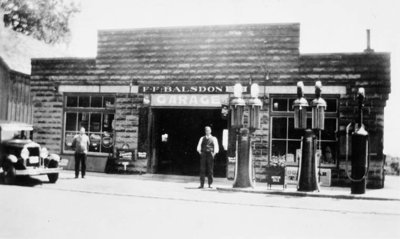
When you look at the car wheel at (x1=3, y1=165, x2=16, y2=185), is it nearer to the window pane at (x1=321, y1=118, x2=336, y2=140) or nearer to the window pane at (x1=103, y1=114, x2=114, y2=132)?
the window pane at (x1=103, y1=114, x2=114, y2=132)

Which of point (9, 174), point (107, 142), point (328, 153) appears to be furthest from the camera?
point (107, 142)

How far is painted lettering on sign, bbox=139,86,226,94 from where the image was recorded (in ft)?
52.5

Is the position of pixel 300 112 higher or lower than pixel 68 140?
higher

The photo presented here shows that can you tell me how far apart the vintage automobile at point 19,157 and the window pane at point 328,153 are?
318 inches

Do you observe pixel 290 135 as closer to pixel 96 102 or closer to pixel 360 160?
pixel 360 160

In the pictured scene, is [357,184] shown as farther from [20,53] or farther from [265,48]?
[20,53]

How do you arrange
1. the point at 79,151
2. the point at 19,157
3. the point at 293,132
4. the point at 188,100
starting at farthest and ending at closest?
the point at 188,100
the point at 293,132
the point at 79,151
the point at 19,157

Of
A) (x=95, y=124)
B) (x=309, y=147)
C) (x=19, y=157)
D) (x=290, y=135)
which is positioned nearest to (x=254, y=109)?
(x=309, y=147)

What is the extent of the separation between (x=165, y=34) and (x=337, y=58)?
19.3 feet

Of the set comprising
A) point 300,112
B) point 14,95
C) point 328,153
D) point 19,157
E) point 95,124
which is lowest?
point 19,157

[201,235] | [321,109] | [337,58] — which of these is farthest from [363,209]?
[337,58]

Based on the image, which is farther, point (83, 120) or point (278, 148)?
point (83, 120)

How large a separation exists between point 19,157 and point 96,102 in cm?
513

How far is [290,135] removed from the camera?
50.6ft
